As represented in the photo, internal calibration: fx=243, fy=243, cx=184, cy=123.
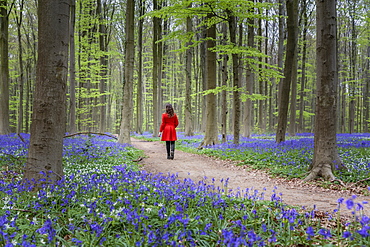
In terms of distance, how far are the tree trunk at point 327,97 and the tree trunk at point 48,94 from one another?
245 inches

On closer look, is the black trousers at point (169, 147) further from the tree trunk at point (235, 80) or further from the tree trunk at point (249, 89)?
the tree trunk at point (249, 89)

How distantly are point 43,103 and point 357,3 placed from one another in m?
30.9

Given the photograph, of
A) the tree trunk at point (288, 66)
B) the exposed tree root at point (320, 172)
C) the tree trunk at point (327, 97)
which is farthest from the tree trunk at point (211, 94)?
the exposed tree root at point (320, 172)

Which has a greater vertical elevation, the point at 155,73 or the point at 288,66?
the point at 155,73

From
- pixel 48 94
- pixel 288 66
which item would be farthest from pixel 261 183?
pixel 288 66

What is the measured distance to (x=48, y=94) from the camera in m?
4.55

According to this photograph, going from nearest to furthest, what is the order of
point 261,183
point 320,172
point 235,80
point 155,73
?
1. point 320,172
2. point 261,183
3. point 235,80
4. point 155,73

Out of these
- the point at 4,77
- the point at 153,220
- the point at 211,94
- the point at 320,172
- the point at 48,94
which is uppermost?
the point at 4,77

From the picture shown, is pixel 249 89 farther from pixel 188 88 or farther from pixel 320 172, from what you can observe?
pixel 320 172

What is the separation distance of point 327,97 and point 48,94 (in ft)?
22.1

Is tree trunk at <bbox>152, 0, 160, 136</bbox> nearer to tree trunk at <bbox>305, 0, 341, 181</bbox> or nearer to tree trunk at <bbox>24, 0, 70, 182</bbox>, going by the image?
tree trunk at <bbox>305, 0, 341, 181</bbox>

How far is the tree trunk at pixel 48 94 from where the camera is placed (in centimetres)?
455

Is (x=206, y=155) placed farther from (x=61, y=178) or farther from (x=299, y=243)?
(x=299, y=243)

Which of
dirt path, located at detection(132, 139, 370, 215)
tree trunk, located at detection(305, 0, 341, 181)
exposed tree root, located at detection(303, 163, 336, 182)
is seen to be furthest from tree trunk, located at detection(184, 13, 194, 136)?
exposed tree root, located at detection(303, 163, 336, 182)
